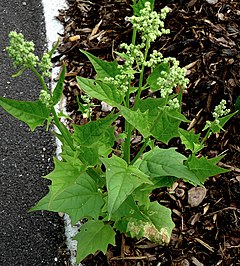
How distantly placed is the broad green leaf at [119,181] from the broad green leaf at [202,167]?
279 millimetres

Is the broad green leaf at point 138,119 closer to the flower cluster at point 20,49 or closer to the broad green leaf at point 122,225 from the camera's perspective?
the flower cluster at point 20,49

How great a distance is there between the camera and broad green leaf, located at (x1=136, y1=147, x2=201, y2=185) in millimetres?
2268

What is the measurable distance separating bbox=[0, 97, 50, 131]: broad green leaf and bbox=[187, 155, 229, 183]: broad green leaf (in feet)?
2.18

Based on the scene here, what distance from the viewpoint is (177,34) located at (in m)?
3.63

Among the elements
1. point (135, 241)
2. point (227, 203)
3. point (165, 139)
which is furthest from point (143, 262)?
point (165, 139)

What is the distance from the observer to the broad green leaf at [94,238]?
268 cm

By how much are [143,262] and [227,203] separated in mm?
592

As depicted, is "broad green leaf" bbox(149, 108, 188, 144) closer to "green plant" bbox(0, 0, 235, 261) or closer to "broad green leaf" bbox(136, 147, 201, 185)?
"green plant" bbox(0, 0, 235, 261)

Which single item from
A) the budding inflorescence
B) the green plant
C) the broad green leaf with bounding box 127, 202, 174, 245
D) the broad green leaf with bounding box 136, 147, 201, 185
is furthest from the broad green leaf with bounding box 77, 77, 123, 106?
the broad green leaf with bounding box 127, 202, 174, 245

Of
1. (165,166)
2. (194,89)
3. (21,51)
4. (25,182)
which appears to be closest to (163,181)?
(165,166)

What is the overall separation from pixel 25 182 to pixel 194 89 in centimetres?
125

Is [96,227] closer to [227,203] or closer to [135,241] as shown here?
[135,241]

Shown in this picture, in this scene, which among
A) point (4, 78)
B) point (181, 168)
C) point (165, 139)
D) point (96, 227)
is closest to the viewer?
point (165, 139)

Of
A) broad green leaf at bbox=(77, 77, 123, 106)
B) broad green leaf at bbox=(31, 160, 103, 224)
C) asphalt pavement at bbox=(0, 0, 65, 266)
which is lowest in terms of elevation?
asphalt pavement at bbox=(0, 0, 65, 266)
